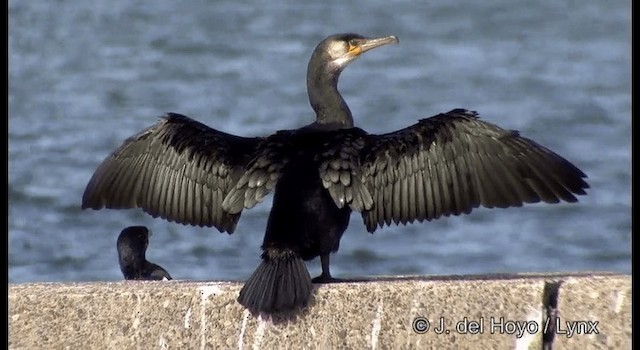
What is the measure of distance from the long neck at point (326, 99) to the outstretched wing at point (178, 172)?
1.35 feet

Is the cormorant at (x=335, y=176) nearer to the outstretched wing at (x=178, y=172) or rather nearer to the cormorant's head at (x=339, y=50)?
the outstretched wing at (x=178, y=172)

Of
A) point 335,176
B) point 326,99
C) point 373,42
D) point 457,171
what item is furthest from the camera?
A: point 373,42

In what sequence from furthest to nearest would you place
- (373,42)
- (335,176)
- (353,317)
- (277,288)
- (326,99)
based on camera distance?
(373,42) → (326,99) → (335,176) → (277,288) → (353,317)

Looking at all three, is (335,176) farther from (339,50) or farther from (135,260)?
(135,260)

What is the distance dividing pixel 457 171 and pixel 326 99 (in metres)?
0.81

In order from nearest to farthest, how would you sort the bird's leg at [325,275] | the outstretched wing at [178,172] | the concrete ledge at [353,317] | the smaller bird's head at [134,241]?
the concrete ledge at [353,317] < the bird's leg at [325,275] < the outstretched wing at [178,172] < the smaller bird's head at [134,241]

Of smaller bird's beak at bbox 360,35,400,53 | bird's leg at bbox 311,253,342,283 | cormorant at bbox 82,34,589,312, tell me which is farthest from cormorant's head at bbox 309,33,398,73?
bird's leg at bbox 311,253,342,283

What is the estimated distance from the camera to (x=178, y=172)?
276 inches

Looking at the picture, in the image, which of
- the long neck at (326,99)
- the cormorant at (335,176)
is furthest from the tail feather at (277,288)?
the long neck at (326,99)

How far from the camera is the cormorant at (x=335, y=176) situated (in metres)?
6.49

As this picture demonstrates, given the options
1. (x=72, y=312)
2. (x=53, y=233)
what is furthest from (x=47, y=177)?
(x=72, y=312)

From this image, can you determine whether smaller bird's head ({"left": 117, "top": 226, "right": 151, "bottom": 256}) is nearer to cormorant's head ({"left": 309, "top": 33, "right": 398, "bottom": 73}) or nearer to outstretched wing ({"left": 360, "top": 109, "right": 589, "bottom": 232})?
cormorant's head ({"left": 309, "top": 33, "right": 398, "bottom": 73})

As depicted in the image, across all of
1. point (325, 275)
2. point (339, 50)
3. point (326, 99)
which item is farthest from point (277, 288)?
point (339, 50)
